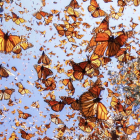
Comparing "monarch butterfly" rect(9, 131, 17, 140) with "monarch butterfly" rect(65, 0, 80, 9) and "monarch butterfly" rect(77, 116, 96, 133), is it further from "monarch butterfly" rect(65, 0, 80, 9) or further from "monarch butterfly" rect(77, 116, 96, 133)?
"monarch butterfly" rect(65, 0, 80, 9)

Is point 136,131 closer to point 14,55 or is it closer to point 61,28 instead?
point 61,28

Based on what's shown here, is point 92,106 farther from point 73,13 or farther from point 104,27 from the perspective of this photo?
point 73,13

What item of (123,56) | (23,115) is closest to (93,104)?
(123,56)

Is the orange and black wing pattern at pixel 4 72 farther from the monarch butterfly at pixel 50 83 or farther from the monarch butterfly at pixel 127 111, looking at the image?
the monarch butterfly at pixel 127 111

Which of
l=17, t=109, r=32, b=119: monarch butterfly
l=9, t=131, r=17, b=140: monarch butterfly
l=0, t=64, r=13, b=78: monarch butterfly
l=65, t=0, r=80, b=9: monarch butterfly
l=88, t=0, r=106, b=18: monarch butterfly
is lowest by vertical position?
l=9, t=131, r=17, b=140: monarch butterfly

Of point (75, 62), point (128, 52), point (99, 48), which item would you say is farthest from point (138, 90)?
point (75, 62)

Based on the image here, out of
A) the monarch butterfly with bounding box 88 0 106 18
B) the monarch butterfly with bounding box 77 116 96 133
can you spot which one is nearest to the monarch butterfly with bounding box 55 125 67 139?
the monarch butterfly with bounding box 77 116 96 133

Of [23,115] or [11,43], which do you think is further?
[23,115]
